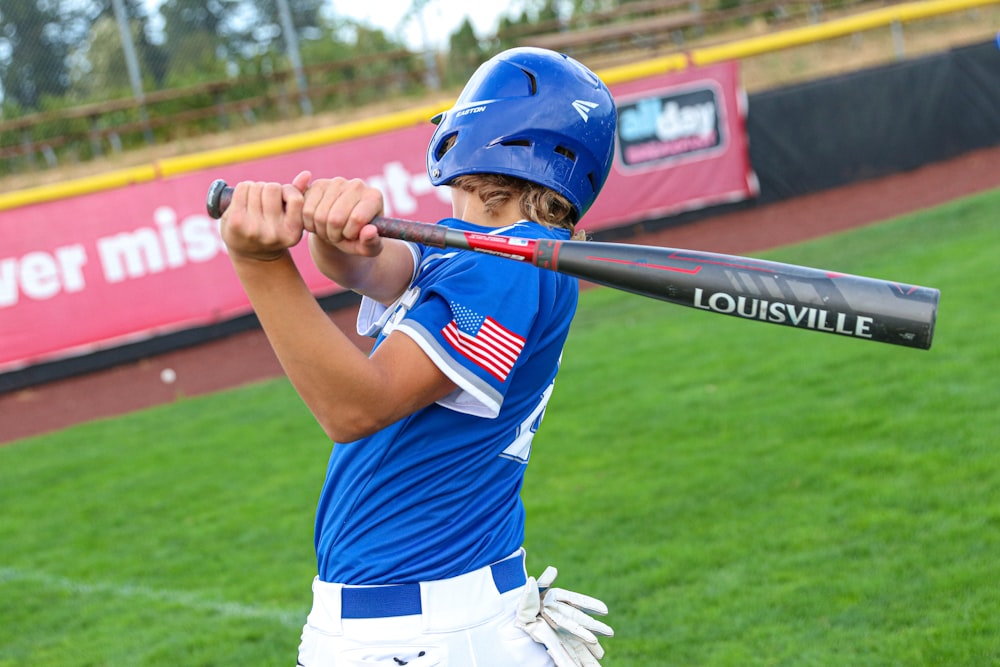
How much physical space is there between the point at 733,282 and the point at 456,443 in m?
0.60

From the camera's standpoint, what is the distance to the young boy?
72.7 inches

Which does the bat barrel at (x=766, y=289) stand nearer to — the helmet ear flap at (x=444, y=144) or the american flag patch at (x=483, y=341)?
the american flag patch at (x=483, y=341)

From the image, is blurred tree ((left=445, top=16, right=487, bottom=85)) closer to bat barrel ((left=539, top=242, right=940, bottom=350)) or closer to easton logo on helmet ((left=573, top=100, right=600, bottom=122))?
easton logo on helmet ((left=573, top=100, right=600, bottom=122))

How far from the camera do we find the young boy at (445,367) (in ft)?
6.06

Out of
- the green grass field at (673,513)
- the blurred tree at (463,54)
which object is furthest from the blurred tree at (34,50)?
the green grass field at (673,513)

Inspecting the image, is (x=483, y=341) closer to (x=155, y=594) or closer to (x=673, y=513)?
(x=673, y=513)

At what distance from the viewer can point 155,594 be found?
5.72 metres

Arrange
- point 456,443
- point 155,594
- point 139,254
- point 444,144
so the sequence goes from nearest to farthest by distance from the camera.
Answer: point 456,443 → point 444,144 → point 155,594 → point 139,254

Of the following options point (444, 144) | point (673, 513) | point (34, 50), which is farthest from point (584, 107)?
point (34, 50)

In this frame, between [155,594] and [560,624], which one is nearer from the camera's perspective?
[560,624]

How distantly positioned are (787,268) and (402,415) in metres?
0.73

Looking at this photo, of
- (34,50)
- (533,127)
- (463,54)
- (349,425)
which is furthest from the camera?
(463,54)

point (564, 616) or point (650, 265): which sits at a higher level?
point (650, 265)

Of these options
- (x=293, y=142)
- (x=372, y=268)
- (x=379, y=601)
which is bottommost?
(x=293, y=142)
